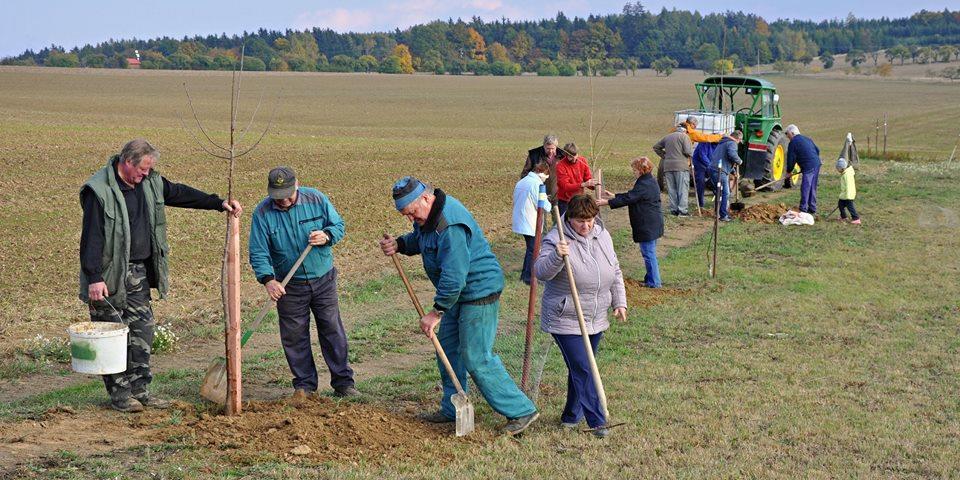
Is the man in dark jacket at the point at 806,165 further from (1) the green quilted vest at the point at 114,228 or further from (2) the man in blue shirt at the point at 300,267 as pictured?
(1) the green quilted vest at the point at 114,228

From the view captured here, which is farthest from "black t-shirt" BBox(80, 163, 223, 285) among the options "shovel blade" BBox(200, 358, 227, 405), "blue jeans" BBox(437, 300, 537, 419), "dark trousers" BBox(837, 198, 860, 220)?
"dark trousers" BBox(837, 198, 860, 220)

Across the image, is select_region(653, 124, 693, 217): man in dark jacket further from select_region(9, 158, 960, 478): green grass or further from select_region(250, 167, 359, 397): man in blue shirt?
select_region(250, 167, 359, 397): man in blue shirt

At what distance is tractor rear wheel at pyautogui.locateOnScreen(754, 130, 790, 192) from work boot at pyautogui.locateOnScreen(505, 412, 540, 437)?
54.8 ft

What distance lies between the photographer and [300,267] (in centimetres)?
793

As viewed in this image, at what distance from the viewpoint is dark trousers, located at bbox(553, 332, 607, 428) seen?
7164mm

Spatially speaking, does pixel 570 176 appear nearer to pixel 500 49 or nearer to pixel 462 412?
pixel 462 412

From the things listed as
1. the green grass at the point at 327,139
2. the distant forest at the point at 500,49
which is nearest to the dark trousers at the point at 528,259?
the green grass at the point at 327,139

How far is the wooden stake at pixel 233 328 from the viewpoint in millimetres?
7398

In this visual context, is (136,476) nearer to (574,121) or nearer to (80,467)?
(80,467)

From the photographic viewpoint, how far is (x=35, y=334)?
1046cm

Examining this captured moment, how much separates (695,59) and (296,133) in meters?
84.8

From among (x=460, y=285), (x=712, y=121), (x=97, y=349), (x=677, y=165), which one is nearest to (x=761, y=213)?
(x=677, y=165)

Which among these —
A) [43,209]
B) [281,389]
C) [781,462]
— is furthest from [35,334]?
[43,209]

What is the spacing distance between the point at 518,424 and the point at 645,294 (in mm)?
5759
